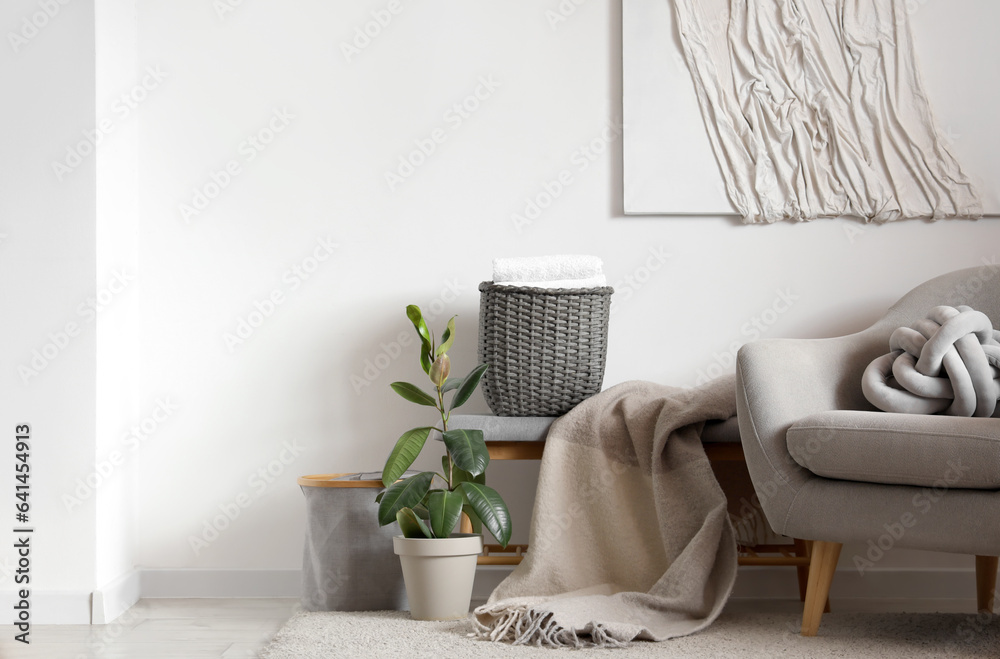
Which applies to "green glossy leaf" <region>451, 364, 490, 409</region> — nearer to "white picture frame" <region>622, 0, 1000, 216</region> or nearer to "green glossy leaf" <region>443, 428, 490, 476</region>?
"green glossy leaf" <region>443, 428, 490, 476</region>

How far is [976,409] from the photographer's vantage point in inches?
62.3

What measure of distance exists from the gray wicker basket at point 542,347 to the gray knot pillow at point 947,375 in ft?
1.96

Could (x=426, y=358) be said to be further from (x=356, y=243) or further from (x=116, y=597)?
(x=116, y=597)

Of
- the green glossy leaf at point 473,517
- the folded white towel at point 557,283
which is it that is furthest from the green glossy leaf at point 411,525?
the folded white towel at point 557,283

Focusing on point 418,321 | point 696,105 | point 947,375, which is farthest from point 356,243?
point 947,375

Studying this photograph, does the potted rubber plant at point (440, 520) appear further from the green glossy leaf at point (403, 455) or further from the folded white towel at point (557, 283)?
the folded white towel at point (557, 283)

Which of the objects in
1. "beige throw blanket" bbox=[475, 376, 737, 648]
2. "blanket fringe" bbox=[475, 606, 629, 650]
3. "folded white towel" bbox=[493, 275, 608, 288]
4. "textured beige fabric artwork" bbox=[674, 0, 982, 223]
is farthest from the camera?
"textured beige fabric artwork" bbox=[674, 0, 982, 223]

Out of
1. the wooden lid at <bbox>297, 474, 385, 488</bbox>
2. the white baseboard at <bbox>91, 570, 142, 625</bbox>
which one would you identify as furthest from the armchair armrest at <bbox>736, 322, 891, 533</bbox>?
the white baseboard at <bbox>91, 570, 142, 625</bbox>

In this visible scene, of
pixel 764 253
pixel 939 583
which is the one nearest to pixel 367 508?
pixel 764 253

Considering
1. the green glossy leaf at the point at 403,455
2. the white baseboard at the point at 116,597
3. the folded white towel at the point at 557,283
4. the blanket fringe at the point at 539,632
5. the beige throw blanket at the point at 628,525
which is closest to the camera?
the blanket fringe at the point at 539,632

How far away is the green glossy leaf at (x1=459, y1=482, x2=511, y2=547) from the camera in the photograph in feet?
5.50

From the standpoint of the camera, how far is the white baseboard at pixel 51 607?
1.79 m

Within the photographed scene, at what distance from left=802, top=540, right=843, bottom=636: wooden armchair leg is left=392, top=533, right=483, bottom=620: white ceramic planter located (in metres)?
0.65

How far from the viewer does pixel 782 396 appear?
1.55 m
